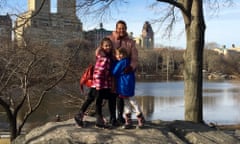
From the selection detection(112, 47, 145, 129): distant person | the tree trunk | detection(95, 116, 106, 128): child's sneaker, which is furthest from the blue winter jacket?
the tree trunk

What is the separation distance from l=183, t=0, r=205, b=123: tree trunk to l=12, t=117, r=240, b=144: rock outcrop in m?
2.33

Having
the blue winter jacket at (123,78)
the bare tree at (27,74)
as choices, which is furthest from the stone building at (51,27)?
the blue winter jacket at (123,78)

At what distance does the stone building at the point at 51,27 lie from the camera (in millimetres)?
10777

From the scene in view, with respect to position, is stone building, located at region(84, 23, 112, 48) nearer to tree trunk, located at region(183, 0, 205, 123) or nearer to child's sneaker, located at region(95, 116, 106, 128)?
tree trunk, located at region(183, 0, 205, 123)

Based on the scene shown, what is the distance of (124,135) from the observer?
519 centimetres

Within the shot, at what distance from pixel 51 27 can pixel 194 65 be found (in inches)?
256

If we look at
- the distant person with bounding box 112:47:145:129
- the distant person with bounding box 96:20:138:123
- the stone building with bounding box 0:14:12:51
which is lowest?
the distant person with bounding box 112:47:145:129

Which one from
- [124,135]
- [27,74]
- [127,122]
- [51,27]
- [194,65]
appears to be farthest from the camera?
[51,27]

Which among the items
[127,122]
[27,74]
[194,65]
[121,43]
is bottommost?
[127,122]

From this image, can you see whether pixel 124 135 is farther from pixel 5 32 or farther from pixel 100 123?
pixel 5 32

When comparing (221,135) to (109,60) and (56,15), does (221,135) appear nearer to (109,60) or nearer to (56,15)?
(109,60)

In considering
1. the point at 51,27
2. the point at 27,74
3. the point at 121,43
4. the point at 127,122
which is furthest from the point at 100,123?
the point at 51,27

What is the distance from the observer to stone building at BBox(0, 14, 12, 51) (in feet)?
31.5

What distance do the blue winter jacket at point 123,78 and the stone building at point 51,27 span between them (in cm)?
481
